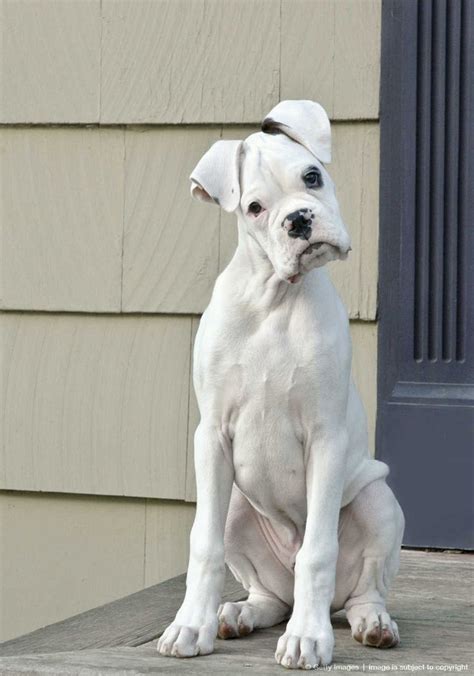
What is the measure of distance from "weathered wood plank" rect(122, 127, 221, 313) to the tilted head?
118cm

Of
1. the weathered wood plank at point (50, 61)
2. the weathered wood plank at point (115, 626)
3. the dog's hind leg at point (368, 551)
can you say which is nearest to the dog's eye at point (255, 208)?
the dog's hind leg at point (368, 551)

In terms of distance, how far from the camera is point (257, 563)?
262 cm

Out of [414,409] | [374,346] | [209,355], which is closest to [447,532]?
[414,409]

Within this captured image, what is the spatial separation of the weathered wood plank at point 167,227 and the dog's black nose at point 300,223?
1.40 meters

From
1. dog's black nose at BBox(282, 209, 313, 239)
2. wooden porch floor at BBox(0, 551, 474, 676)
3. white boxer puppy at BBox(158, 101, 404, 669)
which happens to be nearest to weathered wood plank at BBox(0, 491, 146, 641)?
wooden porch floor at BBox(0, 551, 474, 676)

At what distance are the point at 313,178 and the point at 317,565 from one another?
0.76 metres

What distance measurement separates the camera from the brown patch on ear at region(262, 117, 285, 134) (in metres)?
2.36

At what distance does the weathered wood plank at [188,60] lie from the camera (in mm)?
3523

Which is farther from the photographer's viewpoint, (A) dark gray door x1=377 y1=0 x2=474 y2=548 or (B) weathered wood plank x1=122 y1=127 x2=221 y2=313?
(B) weathered wood plank x1=122 y1=127 x2=221 y2=313

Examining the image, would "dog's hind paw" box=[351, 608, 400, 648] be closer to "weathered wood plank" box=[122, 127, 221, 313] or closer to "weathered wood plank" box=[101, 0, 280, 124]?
"weathered wood plank" box=[122, 127, 221, 313]

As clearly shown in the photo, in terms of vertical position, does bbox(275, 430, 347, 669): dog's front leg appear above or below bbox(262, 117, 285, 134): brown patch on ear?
below

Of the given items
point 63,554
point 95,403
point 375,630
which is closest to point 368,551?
point 375,630

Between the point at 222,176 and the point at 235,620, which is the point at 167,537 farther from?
the point at 222,176

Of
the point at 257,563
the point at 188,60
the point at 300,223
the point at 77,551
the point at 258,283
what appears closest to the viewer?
the point at 300,223
